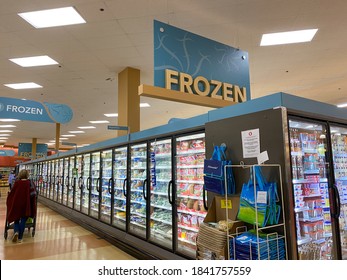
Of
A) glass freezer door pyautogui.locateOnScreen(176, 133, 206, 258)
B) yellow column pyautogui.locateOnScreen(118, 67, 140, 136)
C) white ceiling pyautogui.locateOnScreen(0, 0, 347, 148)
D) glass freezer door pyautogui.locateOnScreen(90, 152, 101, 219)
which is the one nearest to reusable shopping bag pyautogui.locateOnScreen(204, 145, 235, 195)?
glass freezer door pyautogui.locateOnScreen(176, 133, 206, 258)

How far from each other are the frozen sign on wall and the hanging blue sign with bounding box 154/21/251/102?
1089 millimetres

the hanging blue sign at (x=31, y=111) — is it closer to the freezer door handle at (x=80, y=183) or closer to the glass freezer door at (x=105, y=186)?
the glass freezer door at (x=105, y=186)

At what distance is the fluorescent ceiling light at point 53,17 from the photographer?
4184 mm

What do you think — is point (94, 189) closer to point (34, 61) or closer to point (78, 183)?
point (78, 183)

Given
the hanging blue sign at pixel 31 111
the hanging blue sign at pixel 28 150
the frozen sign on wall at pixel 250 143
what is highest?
the hanging blue sign at pixel 28 150

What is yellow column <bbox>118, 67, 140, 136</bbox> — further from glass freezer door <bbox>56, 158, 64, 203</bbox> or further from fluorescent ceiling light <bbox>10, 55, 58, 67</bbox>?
glass freezer door <bbox>56, 158, 64, 203</bbox>

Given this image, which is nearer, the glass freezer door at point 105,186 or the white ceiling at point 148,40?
the white ceiling at point 148,40

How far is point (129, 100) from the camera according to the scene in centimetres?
644

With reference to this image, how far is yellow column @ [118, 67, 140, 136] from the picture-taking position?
6.44 meters

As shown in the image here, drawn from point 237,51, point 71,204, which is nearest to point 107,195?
point 71,204

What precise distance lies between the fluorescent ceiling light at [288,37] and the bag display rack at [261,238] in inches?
155

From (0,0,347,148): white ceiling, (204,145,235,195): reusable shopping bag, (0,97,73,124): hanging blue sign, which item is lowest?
(204,145,235,195): reusable shopping bag

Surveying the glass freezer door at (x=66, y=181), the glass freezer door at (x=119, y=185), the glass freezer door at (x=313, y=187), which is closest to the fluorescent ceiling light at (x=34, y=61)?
the glass freezer door at (x=119, y=185)

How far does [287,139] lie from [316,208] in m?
1.07
